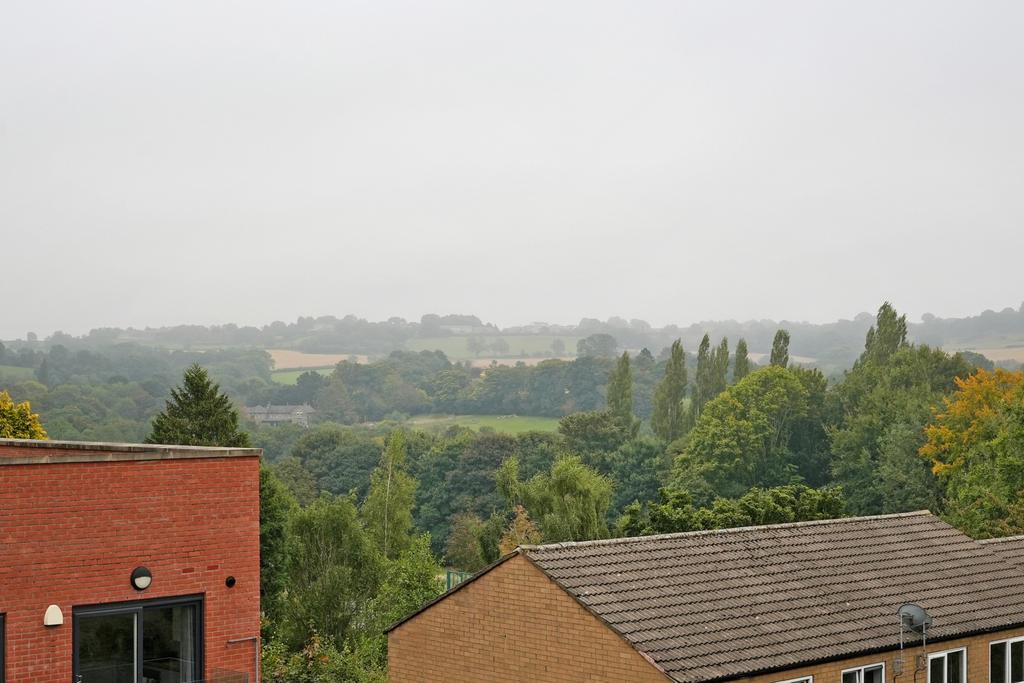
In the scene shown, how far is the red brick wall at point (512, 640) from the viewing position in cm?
2150

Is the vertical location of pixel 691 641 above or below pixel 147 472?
below

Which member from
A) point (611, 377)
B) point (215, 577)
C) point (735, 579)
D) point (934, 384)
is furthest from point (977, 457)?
point (611, 377)

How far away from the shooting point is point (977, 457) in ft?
229

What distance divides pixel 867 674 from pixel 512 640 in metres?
6.11

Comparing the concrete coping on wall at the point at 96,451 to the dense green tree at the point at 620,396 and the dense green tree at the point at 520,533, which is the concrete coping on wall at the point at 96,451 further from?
the dense green tree at the point at 620,396

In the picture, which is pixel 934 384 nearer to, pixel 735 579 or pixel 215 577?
pixel 735 579

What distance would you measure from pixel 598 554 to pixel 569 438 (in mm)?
107545

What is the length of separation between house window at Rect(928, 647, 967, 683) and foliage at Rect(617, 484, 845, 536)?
2877cm

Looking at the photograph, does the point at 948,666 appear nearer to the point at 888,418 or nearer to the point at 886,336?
the point at 888,418

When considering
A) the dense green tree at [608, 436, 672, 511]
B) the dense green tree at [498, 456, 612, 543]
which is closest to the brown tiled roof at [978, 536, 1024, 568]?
the dense green tree at [498, 456, 612, 543]

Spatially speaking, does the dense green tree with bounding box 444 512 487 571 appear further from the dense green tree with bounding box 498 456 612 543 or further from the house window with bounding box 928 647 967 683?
the house window with bounding box 928 647 967 683

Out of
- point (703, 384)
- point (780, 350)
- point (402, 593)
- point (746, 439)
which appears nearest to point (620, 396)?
point (703, 384)

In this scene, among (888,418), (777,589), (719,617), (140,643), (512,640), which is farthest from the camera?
(888,418)

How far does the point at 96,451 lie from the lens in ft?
66.3
